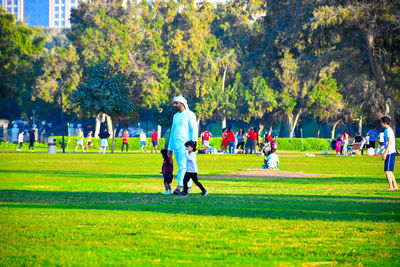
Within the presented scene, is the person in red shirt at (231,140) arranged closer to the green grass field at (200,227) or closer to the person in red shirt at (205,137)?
the person in red shirt at (205,137)

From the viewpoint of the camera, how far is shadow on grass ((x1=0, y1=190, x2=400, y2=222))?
1073 centimetres

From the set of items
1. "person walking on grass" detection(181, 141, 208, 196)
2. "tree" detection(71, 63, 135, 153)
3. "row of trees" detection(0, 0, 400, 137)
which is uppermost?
"row of trees" detection(0, 0, 400, 137)

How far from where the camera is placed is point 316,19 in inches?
1441

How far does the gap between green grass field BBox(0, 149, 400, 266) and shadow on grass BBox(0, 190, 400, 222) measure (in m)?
0.02

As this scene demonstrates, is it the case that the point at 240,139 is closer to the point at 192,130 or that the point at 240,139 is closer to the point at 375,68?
the point at 375,68

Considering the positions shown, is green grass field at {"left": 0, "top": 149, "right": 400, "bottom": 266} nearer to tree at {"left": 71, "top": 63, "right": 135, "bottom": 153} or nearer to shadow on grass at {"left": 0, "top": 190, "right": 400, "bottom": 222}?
shadow on grass at {"left": 0, "top": 190, "right": 400, "bottom": 222}

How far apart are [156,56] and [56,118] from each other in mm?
21027

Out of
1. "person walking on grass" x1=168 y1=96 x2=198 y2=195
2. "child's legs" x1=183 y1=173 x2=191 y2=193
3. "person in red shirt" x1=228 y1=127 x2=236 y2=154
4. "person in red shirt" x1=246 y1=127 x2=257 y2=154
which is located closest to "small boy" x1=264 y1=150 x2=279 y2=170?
"child's legs" x1=183 y1=173 x2=191 y2=193

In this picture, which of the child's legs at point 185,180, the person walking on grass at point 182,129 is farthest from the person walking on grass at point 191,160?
the person walking on grass at point 182,129

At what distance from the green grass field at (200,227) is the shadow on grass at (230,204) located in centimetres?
2

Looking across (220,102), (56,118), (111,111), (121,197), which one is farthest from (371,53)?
(56,118)

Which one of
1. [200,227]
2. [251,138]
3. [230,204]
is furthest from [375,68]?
[200,227]

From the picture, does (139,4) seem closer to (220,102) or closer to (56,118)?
(220,102)

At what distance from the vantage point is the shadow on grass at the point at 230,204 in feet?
35.2
